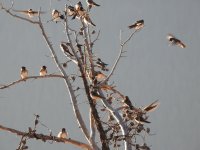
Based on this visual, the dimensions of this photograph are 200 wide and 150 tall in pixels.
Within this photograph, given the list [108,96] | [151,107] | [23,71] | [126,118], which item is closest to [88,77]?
[108,96]

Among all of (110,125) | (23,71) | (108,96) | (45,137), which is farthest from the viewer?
(23,71)

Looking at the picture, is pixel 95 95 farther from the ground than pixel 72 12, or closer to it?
closer to it

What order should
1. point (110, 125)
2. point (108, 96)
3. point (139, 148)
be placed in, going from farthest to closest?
1. point (108, 96)
2. point (110, 125)
3. point (139, 148)

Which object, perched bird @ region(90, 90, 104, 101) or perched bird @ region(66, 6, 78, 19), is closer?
perched bird @ region(90, 90, 104, 101)

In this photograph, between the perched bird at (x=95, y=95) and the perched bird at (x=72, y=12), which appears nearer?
the perched bird at (x=95, y=95)

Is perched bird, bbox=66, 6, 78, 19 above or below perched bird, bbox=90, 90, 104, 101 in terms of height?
above

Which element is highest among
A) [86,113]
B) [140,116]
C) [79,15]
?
[86,113]

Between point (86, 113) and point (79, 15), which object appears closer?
point (79, 15)

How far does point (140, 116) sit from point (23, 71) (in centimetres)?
190

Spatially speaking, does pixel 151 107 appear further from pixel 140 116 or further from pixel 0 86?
pixel 0 86

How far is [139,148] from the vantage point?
174cm

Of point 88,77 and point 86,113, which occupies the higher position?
point 86,113

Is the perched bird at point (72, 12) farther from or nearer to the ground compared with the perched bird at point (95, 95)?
farther from the ground

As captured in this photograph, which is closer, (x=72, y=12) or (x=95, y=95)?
(x=95, y=95)
